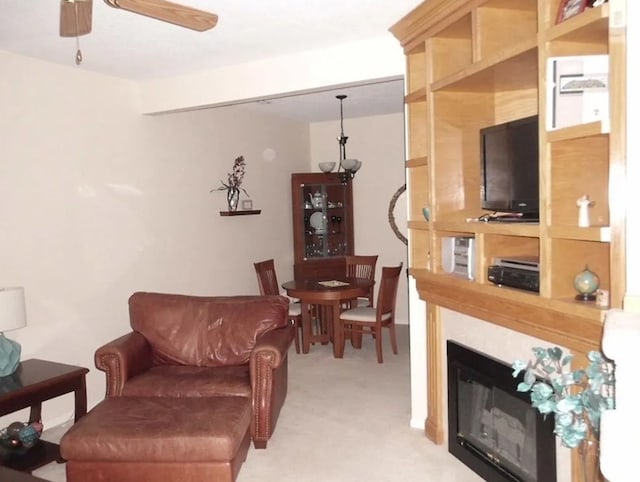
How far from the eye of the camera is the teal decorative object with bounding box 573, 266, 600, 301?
87.4 inches

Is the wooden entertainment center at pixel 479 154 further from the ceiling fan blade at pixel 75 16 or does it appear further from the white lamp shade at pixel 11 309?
the white lamp shade at pixel 11 309

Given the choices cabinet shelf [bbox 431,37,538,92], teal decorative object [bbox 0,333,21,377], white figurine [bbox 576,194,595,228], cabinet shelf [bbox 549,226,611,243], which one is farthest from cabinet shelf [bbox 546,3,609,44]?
teal decorative object [bbox 0,333,21,377]

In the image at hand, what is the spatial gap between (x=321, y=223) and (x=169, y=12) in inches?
190

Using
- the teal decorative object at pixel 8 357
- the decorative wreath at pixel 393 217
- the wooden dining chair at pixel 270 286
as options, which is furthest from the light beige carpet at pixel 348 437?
the decorative wreath at pixel 393 217

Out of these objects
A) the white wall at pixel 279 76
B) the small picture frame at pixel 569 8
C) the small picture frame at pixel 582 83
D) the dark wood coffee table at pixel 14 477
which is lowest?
the dark wood coffee table at pixel 14 477

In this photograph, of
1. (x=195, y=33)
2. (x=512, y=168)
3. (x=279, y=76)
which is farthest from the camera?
(x=279, y=76)

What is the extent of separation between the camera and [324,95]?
18.0 ft

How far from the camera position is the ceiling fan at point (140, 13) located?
2.12 m

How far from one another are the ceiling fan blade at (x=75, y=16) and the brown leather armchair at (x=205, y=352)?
1.93 m

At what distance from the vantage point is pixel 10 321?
10.6ft

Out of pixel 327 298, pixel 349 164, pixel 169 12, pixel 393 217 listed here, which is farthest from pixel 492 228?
pixel 393 217

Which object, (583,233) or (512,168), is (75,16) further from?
(583,233)

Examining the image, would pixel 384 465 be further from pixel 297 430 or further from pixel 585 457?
pixel 585 457

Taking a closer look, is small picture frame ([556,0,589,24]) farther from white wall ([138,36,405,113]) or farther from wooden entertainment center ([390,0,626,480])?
white wall ([138,36,405,113])
